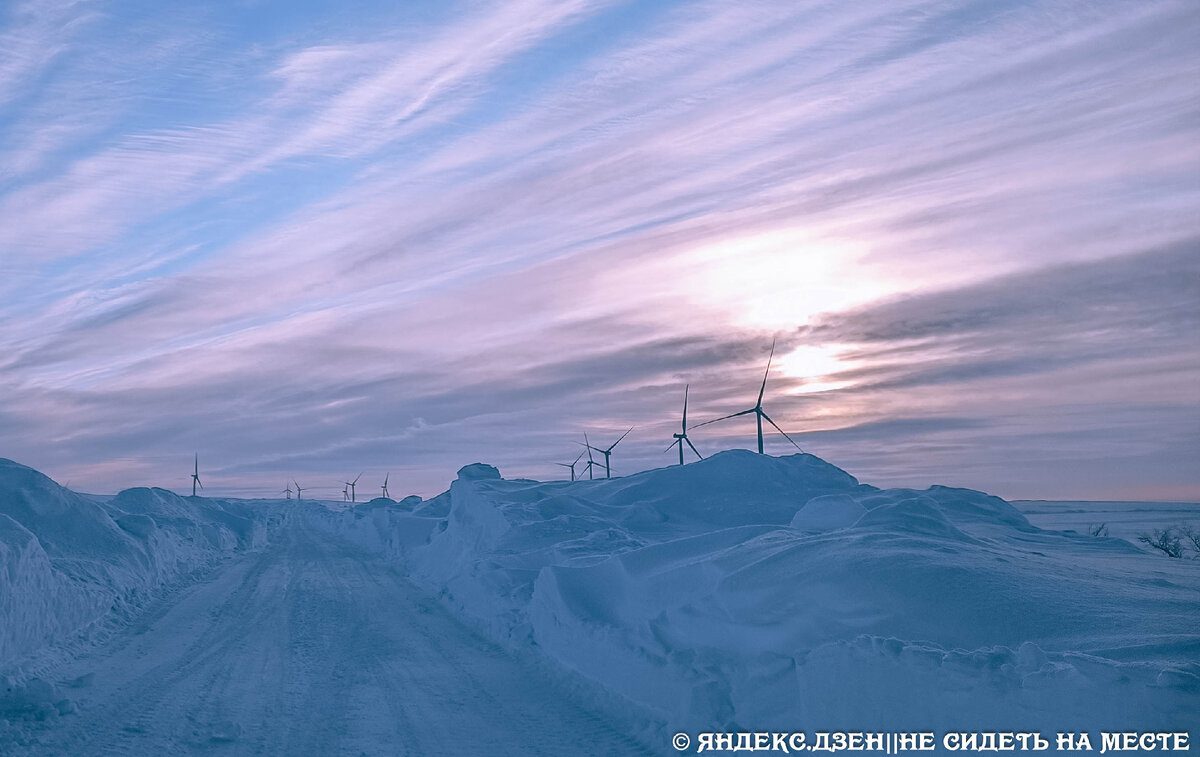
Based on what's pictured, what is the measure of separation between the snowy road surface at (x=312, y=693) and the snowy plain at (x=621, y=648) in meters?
0.06

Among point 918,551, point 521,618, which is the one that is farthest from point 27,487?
point 918,551

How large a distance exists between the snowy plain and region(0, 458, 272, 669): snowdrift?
10 cm

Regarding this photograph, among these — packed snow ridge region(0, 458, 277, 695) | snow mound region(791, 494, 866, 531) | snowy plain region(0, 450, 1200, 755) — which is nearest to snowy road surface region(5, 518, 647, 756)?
snowy plain region(0, 450, 1200, 755)

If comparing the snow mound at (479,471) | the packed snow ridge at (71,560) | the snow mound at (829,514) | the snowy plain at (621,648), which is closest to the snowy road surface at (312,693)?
the snowy plain at (621,648)

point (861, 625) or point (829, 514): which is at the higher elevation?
point (829, 514)

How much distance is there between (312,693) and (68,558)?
12939 mm

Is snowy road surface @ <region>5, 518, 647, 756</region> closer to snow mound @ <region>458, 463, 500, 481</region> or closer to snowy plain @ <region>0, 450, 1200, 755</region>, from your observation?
snowy plain @ <region>0, 450, 1200, 755</region>

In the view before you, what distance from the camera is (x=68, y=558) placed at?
66.5ft

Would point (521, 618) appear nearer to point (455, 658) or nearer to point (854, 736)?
point (455, 658)

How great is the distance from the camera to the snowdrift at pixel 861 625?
22.6 feet

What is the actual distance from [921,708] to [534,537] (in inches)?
726

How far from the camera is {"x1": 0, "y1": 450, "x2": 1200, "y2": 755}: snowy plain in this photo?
750 cm

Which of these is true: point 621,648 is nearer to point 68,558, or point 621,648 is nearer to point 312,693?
point 312,693

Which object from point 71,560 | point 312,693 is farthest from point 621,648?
point 71,560
